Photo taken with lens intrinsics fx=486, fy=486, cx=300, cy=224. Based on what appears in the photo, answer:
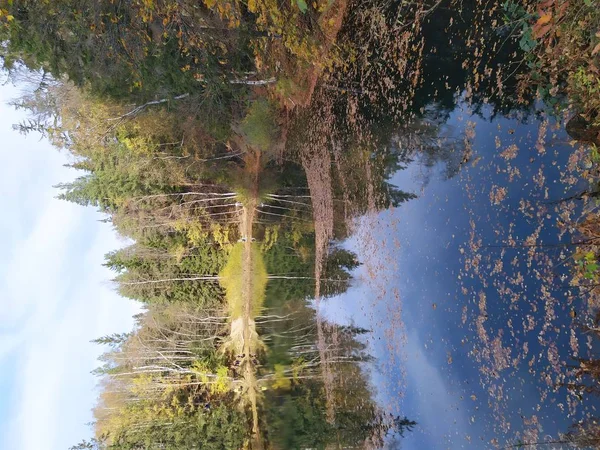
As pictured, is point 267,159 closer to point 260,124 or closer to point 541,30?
point 260,124

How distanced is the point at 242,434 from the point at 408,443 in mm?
5655

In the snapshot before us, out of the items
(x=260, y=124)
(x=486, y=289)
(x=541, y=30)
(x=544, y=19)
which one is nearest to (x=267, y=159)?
(x=260, y=124)

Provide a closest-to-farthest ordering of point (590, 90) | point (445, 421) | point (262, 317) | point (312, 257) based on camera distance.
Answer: point (590, 90)
point (445, 421)
point (312, 257)
point (262, 317)

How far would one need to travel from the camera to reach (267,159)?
1212 cm

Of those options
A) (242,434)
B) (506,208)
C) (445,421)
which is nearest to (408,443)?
(445,421)

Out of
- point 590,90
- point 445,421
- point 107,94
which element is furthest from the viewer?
point 107,94

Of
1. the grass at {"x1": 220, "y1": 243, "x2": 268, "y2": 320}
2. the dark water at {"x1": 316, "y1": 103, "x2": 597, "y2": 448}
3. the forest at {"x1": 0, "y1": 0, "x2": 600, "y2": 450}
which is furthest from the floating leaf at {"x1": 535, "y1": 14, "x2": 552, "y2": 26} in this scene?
the grass at {"x1": 220, "y1": 243, "x2": 268, "y2": 320}

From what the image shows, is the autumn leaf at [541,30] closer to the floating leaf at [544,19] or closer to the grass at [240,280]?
the floating leaf at [544,19]

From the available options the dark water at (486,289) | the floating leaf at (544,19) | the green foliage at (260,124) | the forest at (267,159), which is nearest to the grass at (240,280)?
the forest at (267,159)

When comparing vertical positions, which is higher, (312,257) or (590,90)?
(312,257)

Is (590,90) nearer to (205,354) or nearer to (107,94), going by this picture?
(107,94)

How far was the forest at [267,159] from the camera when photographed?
5656 mm

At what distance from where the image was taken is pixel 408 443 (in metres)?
10.6

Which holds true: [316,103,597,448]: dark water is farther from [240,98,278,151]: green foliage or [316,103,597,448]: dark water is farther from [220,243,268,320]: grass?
[220,243,268,320]: grass
